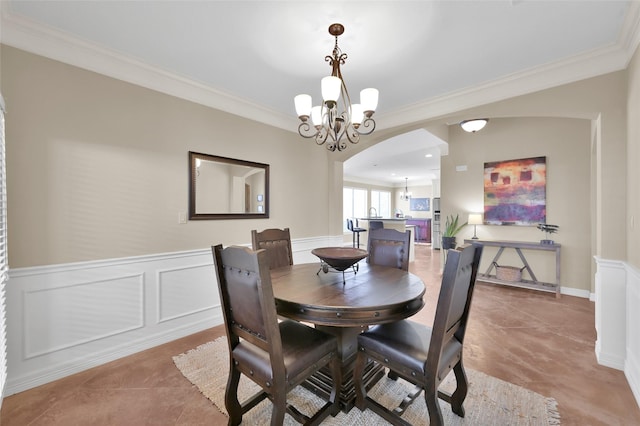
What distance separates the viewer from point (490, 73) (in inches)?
103

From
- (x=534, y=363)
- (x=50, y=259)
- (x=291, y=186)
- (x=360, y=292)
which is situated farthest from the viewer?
(x=291, y=186)

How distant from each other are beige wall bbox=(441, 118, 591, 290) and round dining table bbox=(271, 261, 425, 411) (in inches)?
135

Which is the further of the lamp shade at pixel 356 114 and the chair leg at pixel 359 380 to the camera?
the lamp shade at pixel 356 114

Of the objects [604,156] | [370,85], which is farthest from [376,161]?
[604,156]

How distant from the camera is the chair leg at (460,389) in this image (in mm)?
1647

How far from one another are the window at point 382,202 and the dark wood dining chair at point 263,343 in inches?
419

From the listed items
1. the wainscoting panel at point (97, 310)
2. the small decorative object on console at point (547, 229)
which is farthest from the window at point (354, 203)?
the wainscoting panel at point (97, 310)

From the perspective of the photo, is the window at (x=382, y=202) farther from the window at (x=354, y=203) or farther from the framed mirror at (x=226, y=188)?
the framed mirror at (x=226, y=188)

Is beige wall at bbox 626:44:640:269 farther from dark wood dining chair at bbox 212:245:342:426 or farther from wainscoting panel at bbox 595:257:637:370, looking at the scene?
dark wood dining chair at bbox 212:245:342:426

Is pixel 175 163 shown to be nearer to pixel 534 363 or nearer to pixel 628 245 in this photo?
pixel 534 363

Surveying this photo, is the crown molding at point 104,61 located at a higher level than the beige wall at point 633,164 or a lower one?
higher

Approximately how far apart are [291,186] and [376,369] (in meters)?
2.57

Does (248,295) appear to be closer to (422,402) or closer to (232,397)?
(232,397)

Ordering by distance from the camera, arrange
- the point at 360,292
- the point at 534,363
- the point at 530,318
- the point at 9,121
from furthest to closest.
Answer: the point at 530,318 < the point at 534,363 < the point at 9,121 < the point at 360,292
